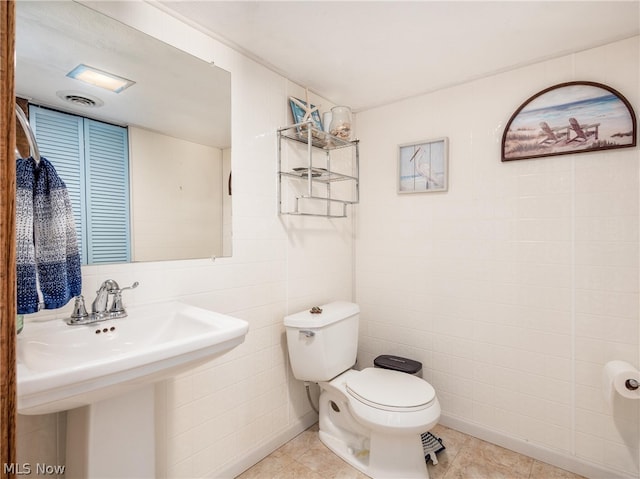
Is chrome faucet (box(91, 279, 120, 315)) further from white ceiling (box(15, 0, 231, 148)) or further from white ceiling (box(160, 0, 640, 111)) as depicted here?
white ceiling (box(160, 0, 640, 111))

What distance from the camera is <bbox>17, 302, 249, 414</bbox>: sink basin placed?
2.30ft

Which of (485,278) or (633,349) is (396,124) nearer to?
(485,278)

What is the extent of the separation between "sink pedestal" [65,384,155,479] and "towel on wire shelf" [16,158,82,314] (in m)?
0.35

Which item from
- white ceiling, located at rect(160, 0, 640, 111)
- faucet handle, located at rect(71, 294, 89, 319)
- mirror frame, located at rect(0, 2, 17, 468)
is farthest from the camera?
white ceiling, located at rect(160, 0, 640, 111)

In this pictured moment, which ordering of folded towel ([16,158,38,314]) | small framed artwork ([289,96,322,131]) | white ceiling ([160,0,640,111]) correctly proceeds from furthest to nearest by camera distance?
small framed artwork ([289,96,322,131]) < white ceiling ([160,0,640,111]) < folded towel ([16,158,38,314])

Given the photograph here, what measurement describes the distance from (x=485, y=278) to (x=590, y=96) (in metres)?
1.03

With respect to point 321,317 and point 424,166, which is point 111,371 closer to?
point 321,317

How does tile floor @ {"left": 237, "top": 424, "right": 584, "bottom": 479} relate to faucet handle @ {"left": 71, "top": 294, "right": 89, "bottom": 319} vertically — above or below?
below

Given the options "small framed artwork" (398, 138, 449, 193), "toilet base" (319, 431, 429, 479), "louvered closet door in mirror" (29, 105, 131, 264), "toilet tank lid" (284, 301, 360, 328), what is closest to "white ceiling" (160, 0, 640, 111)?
"small framed artwork" (398, 138, 449, 193)

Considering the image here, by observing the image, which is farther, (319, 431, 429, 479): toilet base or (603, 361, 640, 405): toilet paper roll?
(319, 431, 429, 479): toilet base

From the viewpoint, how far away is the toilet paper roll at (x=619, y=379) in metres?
1.37

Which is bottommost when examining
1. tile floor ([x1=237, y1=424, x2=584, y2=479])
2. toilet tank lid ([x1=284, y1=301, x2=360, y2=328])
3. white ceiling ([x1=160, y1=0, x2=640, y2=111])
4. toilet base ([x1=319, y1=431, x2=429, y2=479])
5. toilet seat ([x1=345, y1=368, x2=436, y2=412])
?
tile floor ([x1=237, y1=424, x2=584, y2=479])

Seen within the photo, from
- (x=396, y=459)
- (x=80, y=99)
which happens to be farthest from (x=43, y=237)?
(x=396, y=459)

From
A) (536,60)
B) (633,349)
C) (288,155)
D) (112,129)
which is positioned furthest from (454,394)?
(112,129)
